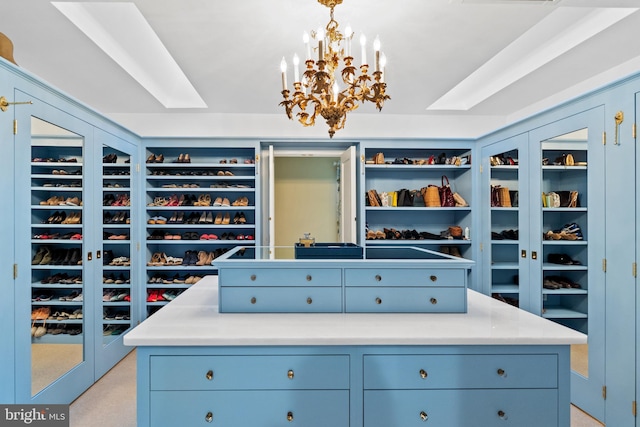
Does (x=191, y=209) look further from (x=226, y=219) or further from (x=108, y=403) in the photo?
(x=108, y=403)

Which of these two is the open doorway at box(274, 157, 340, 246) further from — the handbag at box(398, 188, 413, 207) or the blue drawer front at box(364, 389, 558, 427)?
the blue drawer front at box(364, 389, 558, 427)

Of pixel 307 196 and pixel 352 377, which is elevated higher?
→ pixel 307 196

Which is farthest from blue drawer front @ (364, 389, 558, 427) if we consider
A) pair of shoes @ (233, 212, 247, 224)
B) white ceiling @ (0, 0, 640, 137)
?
pair of shoes @ (233, 212, 247, 224)

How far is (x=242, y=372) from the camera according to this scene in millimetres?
1568

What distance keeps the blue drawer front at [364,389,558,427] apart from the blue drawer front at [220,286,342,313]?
20.6 inches

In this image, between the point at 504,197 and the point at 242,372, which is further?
the point at 504,197

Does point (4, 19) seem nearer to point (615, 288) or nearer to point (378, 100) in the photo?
point (378, 100)

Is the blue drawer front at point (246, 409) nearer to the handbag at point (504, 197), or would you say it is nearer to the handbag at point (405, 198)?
the handbag at point (504, 197)

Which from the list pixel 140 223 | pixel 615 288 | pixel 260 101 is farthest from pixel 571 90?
pixel 140 223

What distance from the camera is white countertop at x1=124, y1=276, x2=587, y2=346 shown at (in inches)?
60.9

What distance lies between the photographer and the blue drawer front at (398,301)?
1.95m

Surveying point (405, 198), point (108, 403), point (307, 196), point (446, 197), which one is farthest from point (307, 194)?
point (108, 403)

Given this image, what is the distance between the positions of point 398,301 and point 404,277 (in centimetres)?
14

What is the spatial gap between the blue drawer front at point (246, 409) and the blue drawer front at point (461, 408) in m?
0.16
